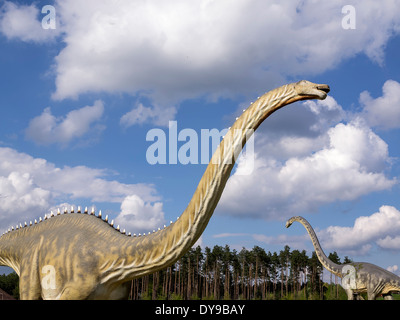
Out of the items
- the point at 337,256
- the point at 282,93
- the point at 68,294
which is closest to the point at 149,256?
the point at 68,294

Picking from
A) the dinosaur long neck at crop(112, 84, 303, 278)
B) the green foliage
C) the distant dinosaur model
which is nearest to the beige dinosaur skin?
the dinosaur long neck at crop(112, 84, 303, 278)

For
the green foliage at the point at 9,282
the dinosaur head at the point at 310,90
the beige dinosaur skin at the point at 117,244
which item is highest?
the dinosaur head at the point at 310,90

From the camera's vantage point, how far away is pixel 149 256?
6500mm

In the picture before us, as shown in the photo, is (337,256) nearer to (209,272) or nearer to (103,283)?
(209,272)

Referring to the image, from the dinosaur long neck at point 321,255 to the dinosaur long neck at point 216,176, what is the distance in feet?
42.6

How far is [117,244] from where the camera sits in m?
6.84

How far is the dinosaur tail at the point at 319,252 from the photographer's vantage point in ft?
56.5

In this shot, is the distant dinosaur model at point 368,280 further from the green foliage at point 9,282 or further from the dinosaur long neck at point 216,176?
the green foliage at point 9,282

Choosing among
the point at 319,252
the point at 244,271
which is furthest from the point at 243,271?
the point at 319,252

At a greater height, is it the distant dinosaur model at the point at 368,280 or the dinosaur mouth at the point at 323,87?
the dinosaur mouth at the point at 323,87

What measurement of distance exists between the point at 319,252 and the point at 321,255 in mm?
153

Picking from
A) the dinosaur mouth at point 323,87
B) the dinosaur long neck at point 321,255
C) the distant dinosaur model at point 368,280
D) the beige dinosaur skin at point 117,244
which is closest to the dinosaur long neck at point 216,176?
the beige dinosaur skin at point 117,244

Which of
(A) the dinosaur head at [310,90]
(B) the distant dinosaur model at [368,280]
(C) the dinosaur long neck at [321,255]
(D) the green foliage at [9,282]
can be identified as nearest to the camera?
(A) the dinosaur head at [310,90]

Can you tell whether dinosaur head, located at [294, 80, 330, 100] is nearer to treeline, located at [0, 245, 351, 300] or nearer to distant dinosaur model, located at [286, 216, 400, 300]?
distant dinosaur model, located at [286, 216, 400, 300]
